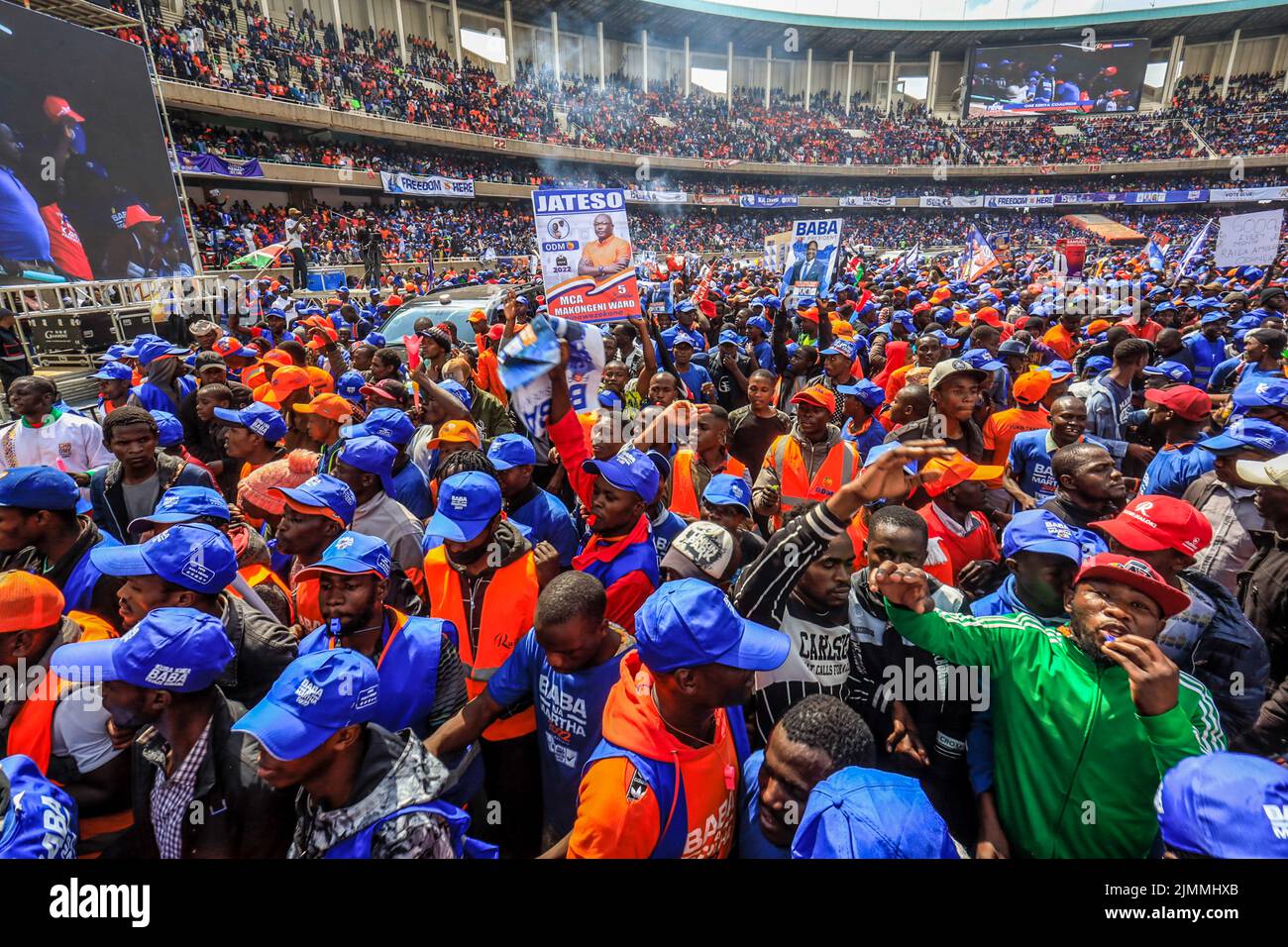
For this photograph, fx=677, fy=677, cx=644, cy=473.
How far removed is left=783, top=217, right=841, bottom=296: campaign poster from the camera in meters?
10.0

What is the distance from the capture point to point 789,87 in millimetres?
53594

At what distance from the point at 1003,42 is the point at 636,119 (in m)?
28.7

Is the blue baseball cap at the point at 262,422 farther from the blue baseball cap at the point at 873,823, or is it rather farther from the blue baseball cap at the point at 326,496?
the blue baseball cap at the point at 873,823

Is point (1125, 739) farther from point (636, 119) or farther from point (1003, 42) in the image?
point (1003, 42)

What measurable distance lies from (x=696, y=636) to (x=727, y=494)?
5.32 feet

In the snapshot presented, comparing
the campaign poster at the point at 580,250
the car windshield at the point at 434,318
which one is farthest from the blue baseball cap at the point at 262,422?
the car windshield at the point at 434,318

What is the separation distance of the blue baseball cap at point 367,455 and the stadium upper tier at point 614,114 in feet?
71.6

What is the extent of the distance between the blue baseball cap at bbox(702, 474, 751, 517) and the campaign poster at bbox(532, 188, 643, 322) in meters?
3.44

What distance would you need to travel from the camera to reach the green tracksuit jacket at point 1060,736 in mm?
1790

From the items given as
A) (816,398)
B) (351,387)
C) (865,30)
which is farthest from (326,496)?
(865,30)

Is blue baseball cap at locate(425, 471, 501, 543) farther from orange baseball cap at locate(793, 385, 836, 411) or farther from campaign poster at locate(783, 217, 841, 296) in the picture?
campaign poster at locate(783, 217, 841, 296)

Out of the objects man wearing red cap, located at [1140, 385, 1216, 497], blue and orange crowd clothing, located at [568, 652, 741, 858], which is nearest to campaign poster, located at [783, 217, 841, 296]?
man wearing red cap, located at [1140, 385, 1216, 497]

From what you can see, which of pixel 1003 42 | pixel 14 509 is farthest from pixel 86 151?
pixel 1003 42

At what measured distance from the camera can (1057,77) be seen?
48438 millimetres
